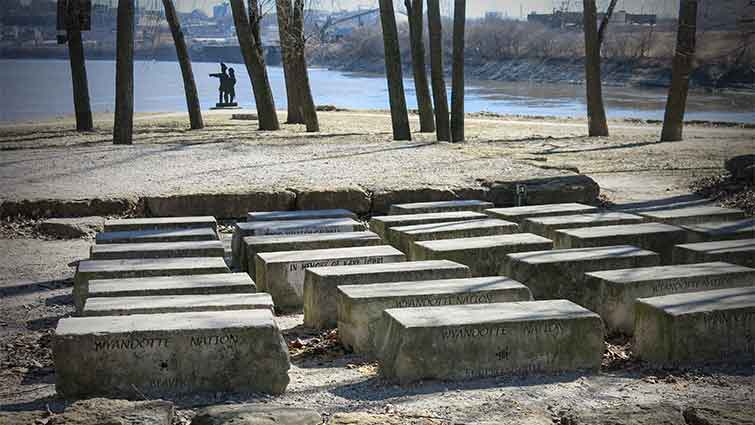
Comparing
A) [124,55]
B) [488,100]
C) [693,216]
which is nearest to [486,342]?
[693,216]

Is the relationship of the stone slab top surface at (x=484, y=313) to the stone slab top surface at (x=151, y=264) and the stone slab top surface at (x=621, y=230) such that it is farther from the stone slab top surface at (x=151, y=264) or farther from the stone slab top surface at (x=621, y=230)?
the stone slab top surface at (x=621, y=230)

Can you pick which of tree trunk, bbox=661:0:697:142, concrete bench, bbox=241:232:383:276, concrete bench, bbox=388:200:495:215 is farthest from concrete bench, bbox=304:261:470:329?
tree trunk, bbox=661:0:697:142

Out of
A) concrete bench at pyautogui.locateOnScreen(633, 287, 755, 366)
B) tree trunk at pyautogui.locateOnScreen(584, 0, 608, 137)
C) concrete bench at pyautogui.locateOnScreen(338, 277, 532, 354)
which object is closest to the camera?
concrete bench at pyautogui.locateOnScreen(633, 287, 755, 366)

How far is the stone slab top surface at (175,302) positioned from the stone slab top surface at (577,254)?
90.2 inches

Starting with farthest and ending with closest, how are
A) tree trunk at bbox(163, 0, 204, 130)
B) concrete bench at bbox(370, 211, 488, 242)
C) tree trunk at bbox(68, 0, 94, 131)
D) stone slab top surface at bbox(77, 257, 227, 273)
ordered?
1. tree trunk at bbox(163, 0, 204, 130)
2. tree trunk at bbox(68, 0, 94, 131)
3. concrete bench at bbox(370, 211, 488, 242)
4. stone slab top surface at bbox(77, 257, 227, 273)

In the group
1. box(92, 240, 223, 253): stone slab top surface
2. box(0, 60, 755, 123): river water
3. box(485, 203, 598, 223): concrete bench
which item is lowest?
box(0, 60, 755, 123): river water

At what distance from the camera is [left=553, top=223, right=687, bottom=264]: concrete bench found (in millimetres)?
8789

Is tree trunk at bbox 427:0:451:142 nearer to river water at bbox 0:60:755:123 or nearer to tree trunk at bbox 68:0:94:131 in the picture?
tree trunk at bbox 68:0:94:131

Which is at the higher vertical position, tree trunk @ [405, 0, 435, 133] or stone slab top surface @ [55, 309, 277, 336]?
tree trunk @ [405, 0, 435, 133]

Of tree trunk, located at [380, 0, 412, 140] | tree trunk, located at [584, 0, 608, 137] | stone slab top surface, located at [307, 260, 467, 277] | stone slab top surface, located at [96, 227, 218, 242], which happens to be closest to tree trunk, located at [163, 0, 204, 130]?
tree trunk, located at [380, 0, 412, 140]

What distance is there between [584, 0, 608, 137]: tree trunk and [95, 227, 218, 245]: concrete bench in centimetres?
1494

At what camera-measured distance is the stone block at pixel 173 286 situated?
6820 mm

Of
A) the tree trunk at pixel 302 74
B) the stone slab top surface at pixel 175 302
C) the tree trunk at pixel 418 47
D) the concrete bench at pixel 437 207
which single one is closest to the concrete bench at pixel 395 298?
the stone slab top surface at pixel 175 302

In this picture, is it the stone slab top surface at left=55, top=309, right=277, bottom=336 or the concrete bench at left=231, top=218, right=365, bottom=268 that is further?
the concrete bench at left=231, top=218, right=365, bottom=268
